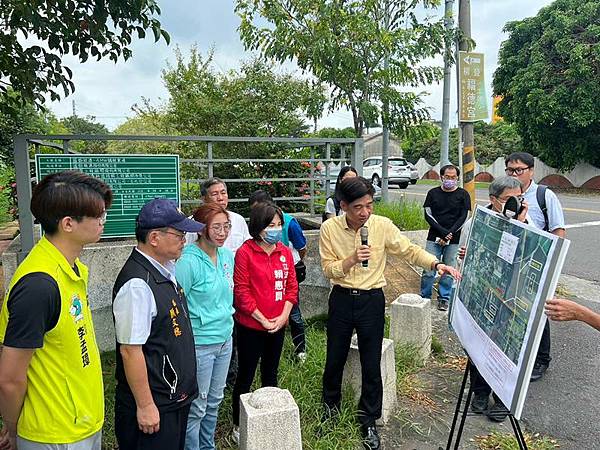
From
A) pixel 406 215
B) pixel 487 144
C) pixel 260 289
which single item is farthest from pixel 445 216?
pixel 487 144

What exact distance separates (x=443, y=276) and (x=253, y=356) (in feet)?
10.7

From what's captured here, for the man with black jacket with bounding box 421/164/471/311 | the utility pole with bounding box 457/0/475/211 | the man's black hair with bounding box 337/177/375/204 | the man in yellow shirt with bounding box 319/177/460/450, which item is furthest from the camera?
the utility pole with bounding box 457/0/475/211

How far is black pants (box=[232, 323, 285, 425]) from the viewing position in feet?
9.59

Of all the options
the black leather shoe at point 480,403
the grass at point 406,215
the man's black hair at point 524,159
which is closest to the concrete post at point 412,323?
the black leather shoe at point 480,403

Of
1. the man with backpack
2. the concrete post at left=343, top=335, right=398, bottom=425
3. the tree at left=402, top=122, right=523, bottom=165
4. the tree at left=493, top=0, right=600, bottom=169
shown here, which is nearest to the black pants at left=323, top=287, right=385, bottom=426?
the concrete post at left=343, top=335, right=398, bottom=425

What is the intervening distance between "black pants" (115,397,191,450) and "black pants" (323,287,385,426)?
1.19 m

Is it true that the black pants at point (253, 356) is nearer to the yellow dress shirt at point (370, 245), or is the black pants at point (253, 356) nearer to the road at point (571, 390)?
the yellow dress shirt at point (370, 245)

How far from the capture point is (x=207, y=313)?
245 centimetres

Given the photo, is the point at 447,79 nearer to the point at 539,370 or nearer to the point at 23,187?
the point at 539,370

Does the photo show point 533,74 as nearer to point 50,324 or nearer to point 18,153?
point 18,153

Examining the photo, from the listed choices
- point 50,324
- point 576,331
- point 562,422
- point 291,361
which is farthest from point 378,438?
point 576,331

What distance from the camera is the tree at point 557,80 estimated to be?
17125 millimetres

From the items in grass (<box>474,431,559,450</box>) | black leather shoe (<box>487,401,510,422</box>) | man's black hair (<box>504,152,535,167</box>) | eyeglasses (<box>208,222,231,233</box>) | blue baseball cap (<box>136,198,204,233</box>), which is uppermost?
man's black hair (<box>504,152,535,167</box>)

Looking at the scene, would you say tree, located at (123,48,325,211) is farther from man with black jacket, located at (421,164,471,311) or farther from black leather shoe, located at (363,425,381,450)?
black leather shoe, located at (363,425,381,450)
